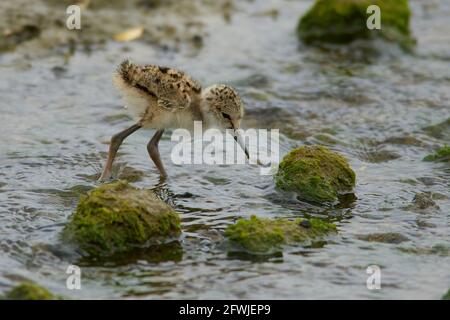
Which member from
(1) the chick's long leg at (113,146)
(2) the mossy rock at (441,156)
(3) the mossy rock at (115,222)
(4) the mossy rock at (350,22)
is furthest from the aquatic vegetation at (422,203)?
(4) the mossy rock at (350,22)

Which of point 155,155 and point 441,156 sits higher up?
point 155,155

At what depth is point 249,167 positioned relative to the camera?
9.41 metres

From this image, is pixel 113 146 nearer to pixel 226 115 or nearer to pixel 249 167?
pixel 226 115

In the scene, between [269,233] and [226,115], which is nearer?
[269,233]

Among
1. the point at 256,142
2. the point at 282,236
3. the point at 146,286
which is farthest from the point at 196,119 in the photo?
the point at 146,286

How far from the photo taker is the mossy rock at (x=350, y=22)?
1384 cm

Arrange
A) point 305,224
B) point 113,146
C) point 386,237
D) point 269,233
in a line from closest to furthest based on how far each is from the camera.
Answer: point 269,233
point 305,224
point 386,237
point 113,146

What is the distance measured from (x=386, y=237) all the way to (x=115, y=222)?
89.9 inches

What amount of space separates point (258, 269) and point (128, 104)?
103 inches

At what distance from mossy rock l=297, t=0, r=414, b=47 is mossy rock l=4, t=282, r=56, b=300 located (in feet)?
28.5

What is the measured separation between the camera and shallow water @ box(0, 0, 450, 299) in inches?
269

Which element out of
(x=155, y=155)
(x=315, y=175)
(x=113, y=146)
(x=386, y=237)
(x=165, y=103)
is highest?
(x=165, y=103)

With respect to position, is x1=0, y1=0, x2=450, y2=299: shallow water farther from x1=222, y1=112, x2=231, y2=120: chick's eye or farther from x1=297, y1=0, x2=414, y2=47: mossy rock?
x1=222, y1=112, x2=231, y2=120: chick's eye

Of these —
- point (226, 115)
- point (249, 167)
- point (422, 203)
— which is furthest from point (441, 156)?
point (226, 115)
